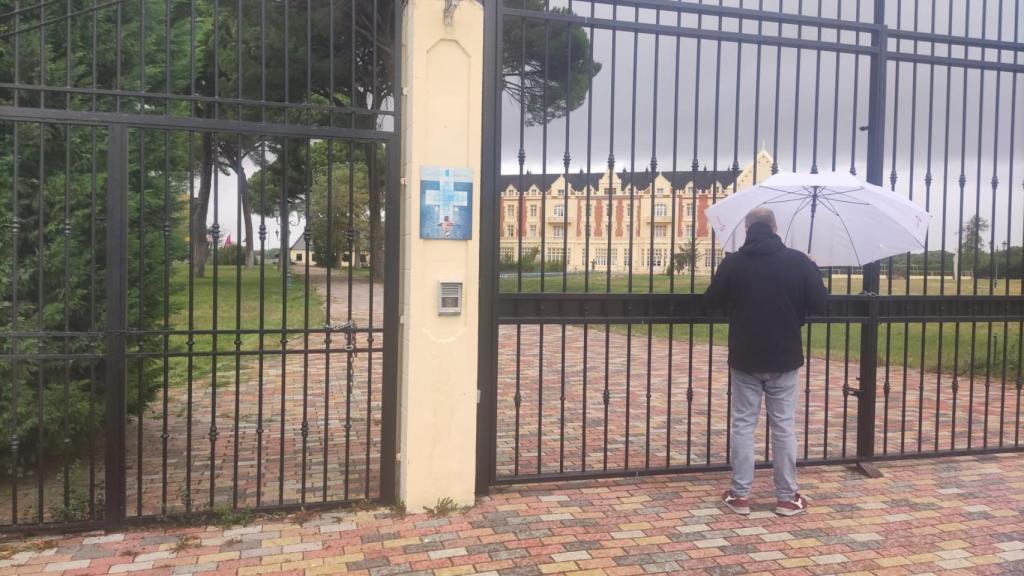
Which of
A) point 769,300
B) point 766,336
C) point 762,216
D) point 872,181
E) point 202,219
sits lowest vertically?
point 766,336

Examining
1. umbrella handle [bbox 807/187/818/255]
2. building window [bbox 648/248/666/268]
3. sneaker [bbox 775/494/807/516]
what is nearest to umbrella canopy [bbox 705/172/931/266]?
umbrella handle [bbox 807/187/818/255]

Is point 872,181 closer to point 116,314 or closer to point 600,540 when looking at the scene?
point 600,540

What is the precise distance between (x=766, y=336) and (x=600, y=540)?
65.1 inches

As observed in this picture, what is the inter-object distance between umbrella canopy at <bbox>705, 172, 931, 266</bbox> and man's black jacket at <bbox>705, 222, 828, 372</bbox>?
15.9 inches

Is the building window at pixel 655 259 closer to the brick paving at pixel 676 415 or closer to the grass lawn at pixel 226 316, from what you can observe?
the brick paving at pixel 676 415

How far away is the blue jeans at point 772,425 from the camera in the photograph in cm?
480

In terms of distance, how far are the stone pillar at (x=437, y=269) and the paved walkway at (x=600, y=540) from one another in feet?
1.21

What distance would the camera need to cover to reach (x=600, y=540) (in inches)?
170

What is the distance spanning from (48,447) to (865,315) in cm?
618

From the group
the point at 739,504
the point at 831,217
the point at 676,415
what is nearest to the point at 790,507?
the point at 739,504

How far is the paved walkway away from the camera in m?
3.94

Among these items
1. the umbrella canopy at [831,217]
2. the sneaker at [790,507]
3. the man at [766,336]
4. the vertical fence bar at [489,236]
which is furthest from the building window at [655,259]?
the sneaker at [790,507]

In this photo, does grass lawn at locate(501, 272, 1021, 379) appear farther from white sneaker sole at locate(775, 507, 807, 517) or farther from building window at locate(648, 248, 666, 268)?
white sneaker sole at locate(775, 507, 807, 517)

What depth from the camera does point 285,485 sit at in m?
5.34
